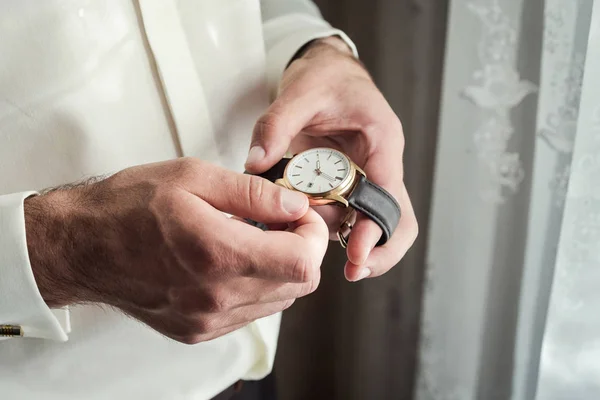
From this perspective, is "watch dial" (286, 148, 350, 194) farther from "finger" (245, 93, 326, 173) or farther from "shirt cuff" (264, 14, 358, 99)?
"shirt cuff" (264, 14, 358, 99)

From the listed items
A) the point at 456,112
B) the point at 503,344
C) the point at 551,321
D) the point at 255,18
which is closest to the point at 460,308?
the point at 503,344

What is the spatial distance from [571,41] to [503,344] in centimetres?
47

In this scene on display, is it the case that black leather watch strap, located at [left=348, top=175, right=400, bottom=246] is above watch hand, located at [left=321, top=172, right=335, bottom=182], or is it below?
below

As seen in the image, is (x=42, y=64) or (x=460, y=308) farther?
(x=460, y=308)

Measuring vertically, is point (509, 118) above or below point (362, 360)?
above

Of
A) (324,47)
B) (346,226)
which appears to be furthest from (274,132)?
(324,47)

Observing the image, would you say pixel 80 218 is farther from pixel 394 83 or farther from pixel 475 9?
pixel 394 83

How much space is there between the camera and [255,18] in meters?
0.74

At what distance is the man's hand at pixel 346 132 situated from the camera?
0.61m

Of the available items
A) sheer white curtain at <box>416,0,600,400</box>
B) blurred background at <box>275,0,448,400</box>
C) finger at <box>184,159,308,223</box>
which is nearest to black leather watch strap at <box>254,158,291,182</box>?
finger at <box>184,159,308,223</box>

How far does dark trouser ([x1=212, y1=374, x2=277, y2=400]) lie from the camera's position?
858 mm

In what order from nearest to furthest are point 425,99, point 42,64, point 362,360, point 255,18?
point 42,64 → point 255,18 → point 425,99 → point 362,360

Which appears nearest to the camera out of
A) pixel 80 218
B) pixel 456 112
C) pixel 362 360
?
pixel 80 218

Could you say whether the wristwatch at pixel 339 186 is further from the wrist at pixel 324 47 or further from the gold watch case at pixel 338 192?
the wrist at pixel 324 47
